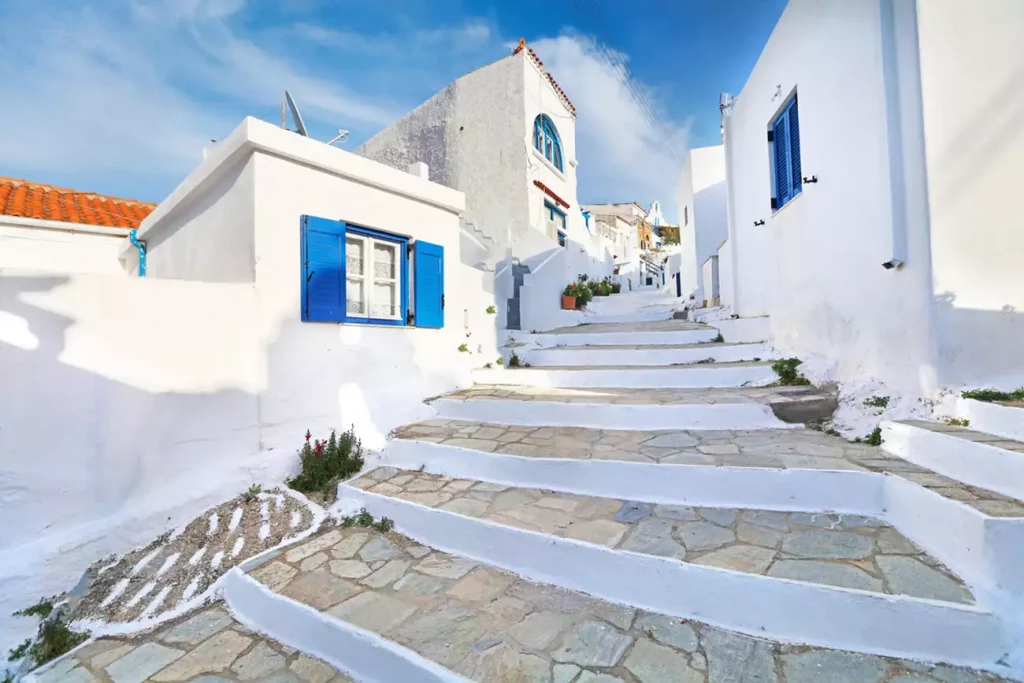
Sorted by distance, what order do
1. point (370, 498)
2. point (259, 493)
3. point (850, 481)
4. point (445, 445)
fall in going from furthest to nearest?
point (445, 445) → point (259, 493) → point (370, 498) → point (850, 481)

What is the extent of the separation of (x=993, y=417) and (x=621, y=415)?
9.15 feet

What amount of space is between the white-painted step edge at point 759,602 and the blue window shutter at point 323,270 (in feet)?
9.83

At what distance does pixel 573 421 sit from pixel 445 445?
149 cm

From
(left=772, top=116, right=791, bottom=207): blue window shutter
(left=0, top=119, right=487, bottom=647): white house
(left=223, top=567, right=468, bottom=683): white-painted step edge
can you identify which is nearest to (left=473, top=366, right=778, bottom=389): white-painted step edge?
(left=0, top=119, right=487, bottom=647): white house

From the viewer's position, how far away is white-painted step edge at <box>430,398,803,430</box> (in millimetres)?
4500

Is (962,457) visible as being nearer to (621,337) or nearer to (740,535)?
(740,535)

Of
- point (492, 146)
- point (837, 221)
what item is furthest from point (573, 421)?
point (492, 146)

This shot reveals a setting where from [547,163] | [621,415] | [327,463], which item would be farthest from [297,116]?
[547,163]

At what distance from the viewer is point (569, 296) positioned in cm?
1219

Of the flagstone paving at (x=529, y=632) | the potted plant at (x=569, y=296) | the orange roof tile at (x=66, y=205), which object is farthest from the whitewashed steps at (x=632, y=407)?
the orange roof tile at (x=66, y=205)

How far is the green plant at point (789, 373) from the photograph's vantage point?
210 inches

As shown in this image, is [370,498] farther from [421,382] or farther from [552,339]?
[552,339]

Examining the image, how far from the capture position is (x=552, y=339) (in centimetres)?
880

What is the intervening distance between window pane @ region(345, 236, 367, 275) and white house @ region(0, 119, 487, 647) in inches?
0.7
